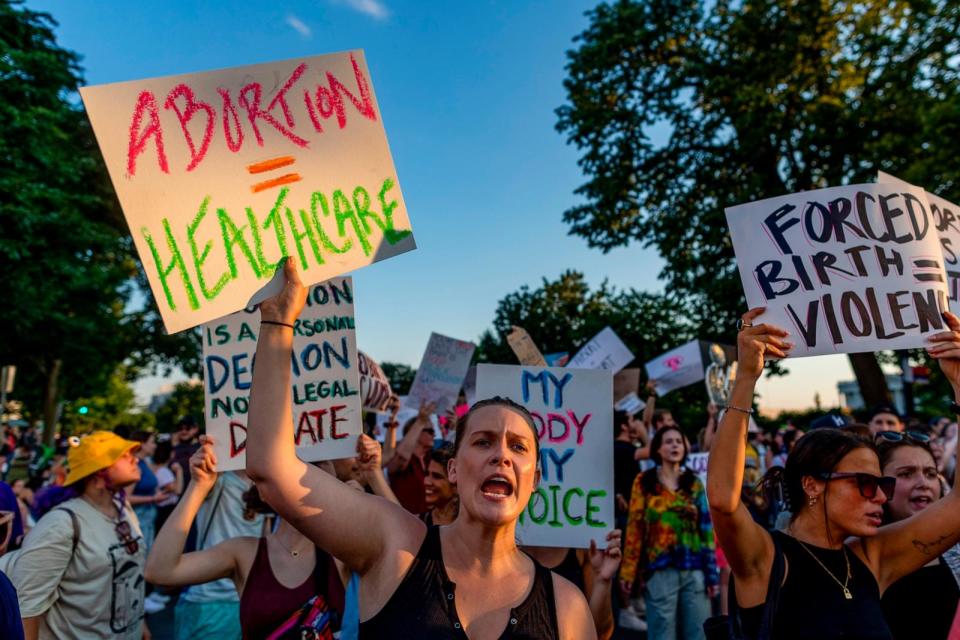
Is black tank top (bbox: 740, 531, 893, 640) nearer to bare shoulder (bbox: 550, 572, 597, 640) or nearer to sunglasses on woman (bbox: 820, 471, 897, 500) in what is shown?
sunglasses on woman (bbox: 820, 471, 897, 500)

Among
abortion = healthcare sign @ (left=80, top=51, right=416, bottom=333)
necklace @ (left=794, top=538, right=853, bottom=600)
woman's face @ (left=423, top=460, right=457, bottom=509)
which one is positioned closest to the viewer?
abortion = healthcare sign @ (left=80, top=51, right=416, bottom=333)

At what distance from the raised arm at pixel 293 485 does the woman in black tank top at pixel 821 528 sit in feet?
3.51

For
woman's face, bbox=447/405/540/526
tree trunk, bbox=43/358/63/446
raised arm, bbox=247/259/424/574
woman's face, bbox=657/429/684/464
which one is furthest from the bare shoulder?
tree trunk, bbox=43/358/63/446

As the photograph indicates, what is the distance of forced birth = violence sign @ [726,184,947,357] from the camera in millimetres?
2727

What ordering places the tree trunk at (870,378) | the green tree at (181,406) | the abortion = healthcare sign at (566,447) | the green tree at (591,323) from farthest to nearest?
the green tree at (181,406), the green tree at (591,323), the tree trunk at (870,378), the abortion = healthcare sign at (566,447)

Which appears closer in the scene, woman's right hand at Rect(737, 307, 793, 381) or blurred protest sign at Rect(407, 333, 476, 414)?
woman's right hand at Rect(737, 307, 793, 381)

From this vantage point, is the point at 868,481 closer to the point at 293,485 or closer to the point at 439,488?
the point at 293,485

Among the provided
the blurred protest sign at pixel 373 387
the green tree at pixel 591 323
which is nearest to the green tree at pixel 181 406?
the green tree at pixel 591 323

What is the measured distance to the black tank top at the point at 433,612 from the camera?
1.81 metres

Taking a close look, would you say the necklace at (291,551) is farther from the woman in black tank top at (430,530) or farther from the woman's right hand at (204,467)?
the woman in black tank top at (430,530)

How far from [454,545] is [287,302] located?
0.82 m

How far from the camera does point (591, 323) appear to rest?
2952cm

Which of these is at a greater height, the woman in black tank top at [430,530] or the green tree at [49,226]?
the green tree at [49,226]

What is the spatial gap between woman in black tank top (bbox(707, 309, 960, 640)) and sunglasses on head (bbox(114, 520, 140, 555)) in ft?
9.60
